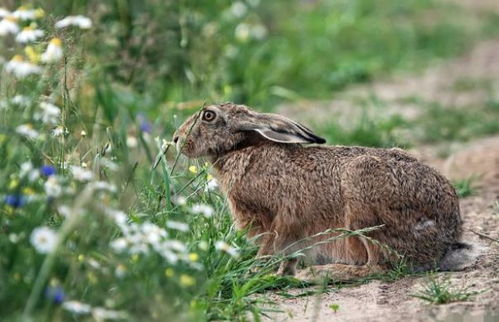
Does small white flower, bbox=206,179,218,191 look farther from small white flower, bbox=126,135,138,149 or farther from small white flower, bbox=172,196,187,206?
small white flower, bbox=126,135,138,149

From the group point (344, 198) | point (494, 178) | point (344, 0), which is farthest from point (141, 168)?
point (344, 0)

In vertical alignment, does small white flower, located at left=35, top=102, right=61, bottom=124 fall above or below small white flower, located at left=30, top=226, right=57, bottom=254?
above

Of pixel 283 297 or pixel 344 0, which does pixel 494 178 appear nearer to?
pixel 283 297

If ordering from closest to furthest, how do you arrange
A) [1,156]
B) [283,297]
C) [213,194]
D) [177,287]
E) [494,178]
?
[177,287] → [1,156] → [283,297] → [213,194] → [494,178]

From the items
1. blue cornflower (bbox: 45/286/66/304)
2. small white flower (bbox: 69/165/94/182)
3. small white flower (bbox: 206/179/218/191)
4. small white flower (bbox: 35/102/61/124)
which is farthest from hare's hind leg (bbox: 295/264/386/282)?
blue cornflower (bbox: 45/286/66/304)

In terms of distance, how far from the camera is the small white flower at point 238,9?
36.6 ft

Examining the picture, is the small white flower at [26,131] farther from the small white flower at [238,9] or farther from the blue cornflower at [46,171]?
the small white flower at [238,9]

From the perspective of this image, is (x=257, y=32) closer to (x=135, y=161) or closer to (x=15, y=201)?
(x=135, y=161)

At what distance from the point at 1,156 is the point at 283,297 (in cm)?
164

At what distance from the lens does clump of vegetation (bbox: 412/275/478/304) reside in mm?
5344

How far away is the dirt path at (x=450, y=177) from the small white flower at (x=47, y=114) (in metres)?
1.51

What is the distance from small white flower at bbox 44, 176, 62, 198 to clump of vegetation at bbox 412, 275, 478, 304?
6.08 ft

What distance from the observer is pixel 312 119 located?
9.80m

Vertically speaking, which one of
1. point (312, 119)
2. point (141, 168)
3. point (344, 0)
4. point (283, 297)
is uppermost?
point (344, 0)
